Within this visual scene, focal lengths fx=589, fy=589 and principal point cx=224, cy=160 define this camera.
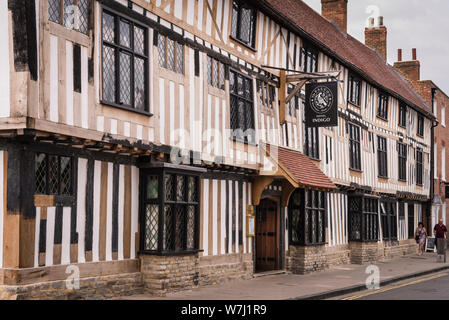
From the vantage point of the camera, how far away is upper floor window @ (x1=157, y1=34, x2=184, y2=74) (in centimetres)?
1129

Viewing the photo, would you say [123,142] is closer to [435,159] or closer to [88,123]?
[88,123]

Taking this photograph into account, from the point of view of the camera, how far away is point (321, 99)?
16.0 meters

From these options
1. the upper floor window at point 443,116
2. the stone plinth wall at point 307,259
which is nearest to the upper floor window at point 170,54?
the stone plinth wall at point 307,259

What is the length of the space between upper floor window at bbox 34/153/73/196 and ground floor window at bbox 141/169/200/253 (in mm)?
1986

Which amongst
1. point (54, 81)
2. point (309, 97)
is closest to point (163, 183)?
point (54, 81)

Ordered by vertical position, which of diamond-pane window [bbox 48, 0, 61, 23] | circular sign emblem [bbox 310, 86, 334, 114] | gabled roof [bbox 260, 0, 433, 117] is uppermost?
gabled roof [bbox 260, 0, 433, 117]

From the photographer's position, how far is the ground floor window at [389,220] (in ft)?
78.9

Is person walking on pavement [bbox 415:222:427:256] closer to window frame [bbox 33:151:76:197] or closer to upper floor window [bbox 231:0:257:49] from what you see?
upper floor window [bbox 231:0:257:49]

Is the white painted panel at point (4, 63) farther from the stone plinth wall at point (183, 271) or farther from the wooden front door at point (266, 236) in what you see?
the wooden front door at point (266, 236)

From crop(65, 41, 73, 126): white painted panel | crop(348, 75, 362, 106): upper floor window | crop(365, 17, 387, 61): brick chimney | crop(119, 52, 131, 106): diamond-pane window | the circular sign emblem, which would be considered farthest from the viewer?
crop(365, 17, 387, 61): brick chimney

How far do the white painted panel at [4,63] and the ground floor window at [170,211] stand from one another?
11.0ft

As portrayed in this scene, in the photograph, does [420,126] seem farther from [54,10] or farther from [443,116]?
[54,10]

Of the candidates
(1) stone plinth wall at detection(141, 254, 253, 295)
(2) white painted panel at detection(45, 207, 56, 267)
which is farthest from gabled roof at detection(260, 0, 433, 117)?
(2) white painted panel at detection(45, 207, 56, 267)

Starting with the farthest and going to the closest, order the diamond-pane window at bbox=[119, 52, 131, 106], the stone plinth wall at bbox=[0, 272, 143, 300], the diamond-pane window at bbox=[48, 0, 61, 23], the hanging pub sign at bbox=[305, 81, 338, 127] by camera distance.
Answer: the hanging pub sign at bbox=[305, 81, 338, 127] → the diamond-pane window at bbox=[119, 52, 131, 106] → the diamond-pane window at bbox=[48, 0, 61, 23] → the stone plinth wall at bbox=[0, 272, 143, 300]
